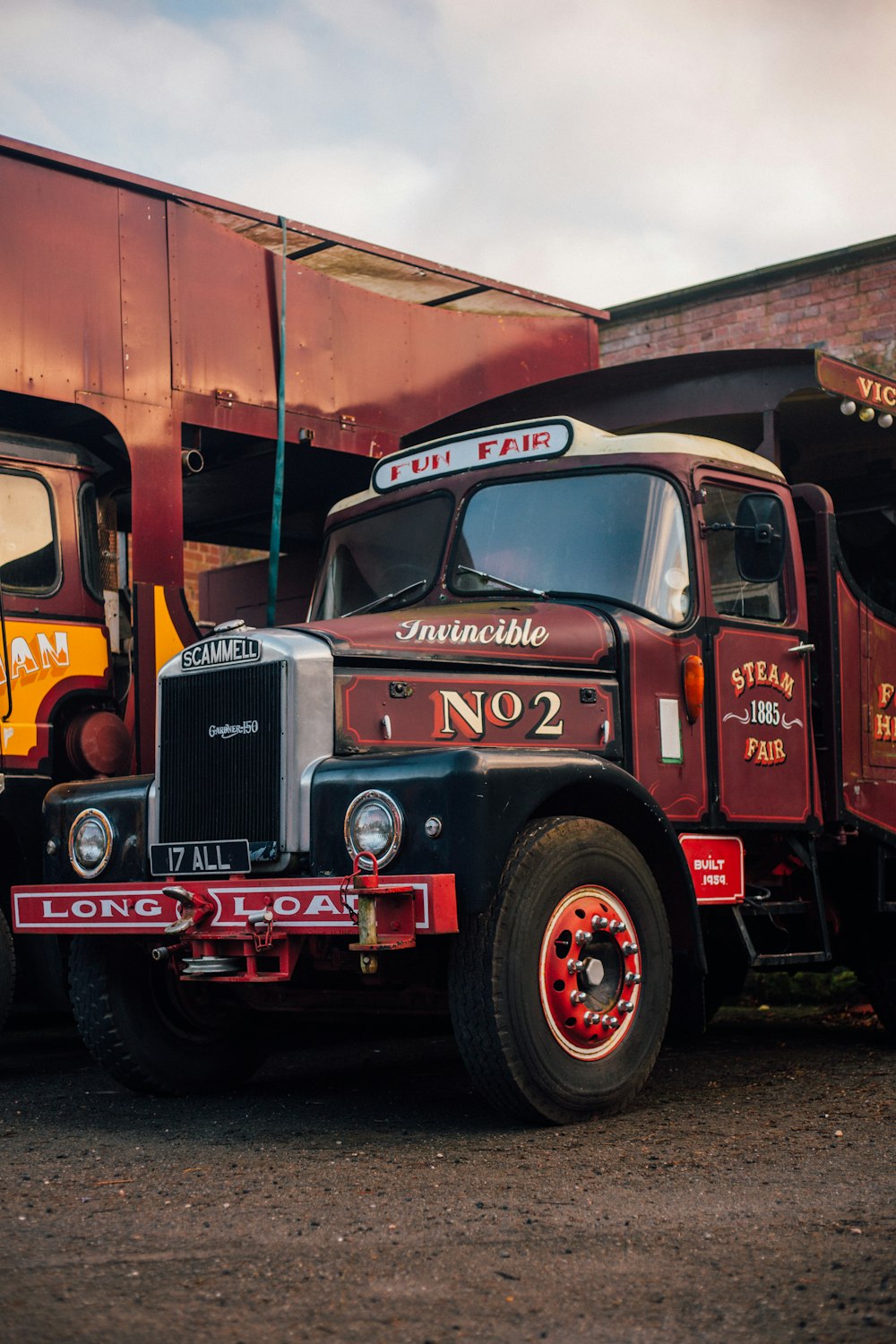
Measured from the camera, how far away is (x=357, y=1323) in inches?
129

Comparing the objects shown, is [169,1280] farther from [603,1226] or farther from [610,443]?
[610,443]

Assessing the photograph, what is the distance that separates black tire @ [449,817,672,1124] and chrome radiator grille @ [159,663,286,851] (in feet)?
2.87

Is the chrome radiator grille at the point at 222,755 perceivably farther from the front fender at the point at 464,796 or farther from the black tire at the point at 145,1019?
the black tire at the point at 145,1019

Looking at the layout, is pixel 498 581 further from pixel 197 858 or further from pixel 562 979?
pixel 562 979

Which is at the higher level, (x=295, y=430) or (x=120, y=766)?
(x=295, y=430)

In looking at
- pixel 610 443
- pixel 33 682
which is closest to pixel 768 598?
pixel 610 443

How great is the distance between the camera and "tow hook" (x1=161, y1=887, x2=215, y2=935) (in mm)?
5371

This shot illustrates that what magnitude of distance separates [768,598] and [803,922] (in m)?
1.47

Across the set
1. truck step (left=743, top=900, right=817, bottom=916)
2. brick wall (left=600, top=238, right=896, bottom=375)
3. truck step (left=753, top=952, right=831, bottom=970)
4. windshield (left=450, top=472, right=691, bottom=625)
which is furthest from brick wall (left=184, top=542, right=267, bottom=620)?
truck step (left=753, top=952, right=831, bottom=970)

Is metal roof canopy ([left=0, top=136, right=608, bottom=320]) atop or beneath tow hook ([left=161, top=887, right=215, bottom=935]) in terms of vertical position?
atop

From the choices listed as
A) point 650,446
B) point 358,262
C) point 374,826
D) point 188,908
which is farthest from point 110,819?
point 358,262

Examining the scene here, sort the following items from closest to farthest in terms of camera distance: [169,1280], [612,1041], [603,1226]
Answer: [169,1280] → [603,1226] → [612,1041]

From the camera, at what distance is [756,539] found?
6.60 metres

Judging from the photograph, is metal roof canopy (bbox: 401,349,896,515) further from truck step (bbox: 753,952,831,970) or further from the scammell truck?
truck step (bbox: 753,952,831,970)
